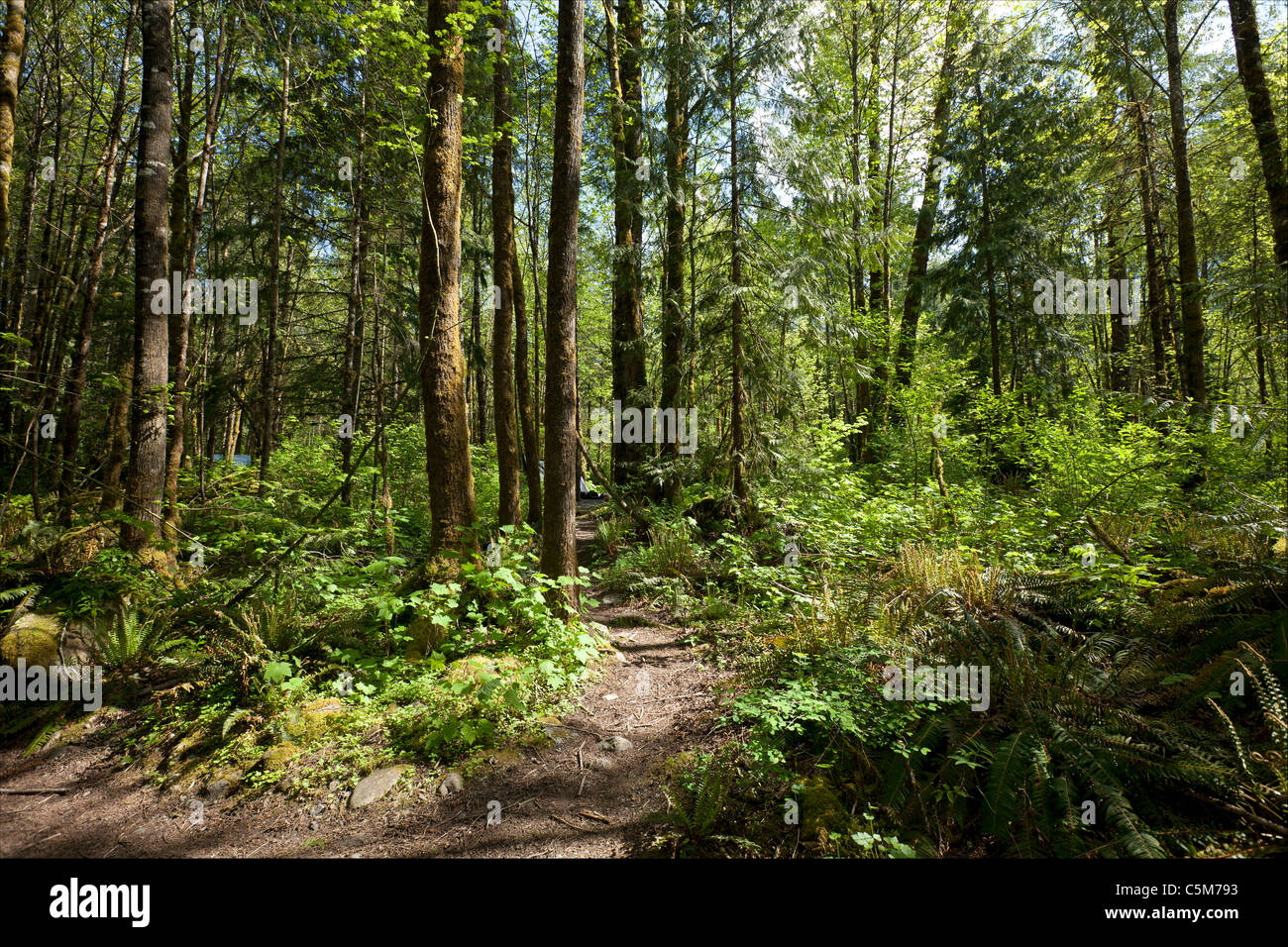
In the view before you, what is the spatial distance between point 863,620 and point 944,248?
15384 millimetres

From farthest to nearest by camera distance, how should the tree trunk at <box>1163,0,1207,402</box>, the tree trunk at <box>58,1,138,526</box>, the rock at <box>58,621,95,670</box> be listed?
the tree trunk at <box>1163,0,1207,402</box> → the tree trunk at <box>58,1,138,526</box> → the rock at <box>58,621,95,670</box>

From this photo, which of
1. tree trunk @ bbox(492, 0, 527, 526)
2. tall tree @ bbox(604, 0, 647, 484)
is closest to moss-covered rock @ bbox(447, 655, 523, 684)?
tree trunk @ bbox(492, 0, 527, 526)

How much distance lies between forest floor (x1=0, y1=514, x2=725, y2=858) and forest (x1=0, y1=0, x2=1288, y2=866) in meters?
0.03

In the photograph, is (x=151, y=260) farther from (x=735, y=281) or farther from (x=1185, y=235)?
(x=1185, y=235)

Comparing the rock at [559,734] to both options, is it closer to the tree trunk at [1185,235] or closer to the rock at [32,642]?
the rock at [32,642]

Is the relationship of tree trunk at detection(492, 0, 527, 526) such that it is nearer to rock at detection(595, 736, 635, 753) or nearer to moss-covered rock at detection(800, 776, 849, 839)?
rock at detection(595, 736, 635, 753)

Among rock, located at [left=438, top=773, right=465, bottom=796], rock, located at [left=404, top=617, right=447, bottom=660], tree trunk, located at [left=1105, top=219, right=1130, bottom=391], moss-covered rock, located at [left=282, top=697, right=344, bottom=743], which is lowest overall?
rock, located at [left=438, top=773, right=465, bottom=796]

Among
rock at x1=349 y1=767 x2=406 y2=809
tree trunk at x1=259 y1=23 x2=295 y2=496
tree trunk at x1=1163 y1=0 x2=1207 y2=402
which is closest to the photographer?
rock at x1=349 y1=767 x2=406 y2=809

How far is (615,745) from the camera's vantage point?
12.7ft

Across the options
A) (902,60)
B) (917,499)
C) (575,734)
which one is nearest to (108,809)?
(575,734)

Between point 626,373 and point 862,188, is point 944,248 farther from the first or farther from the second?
point 626,373

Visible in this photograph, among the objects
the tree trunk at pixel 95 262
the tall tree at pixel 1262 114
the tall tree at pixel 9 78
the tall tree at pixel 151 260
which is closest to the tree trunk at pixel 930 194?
the tall tree at pixel 1262 114

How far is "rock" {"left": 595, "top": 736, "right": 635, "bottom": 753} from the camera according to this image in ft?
12.6

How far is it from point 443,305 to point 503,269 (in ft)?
8.49
